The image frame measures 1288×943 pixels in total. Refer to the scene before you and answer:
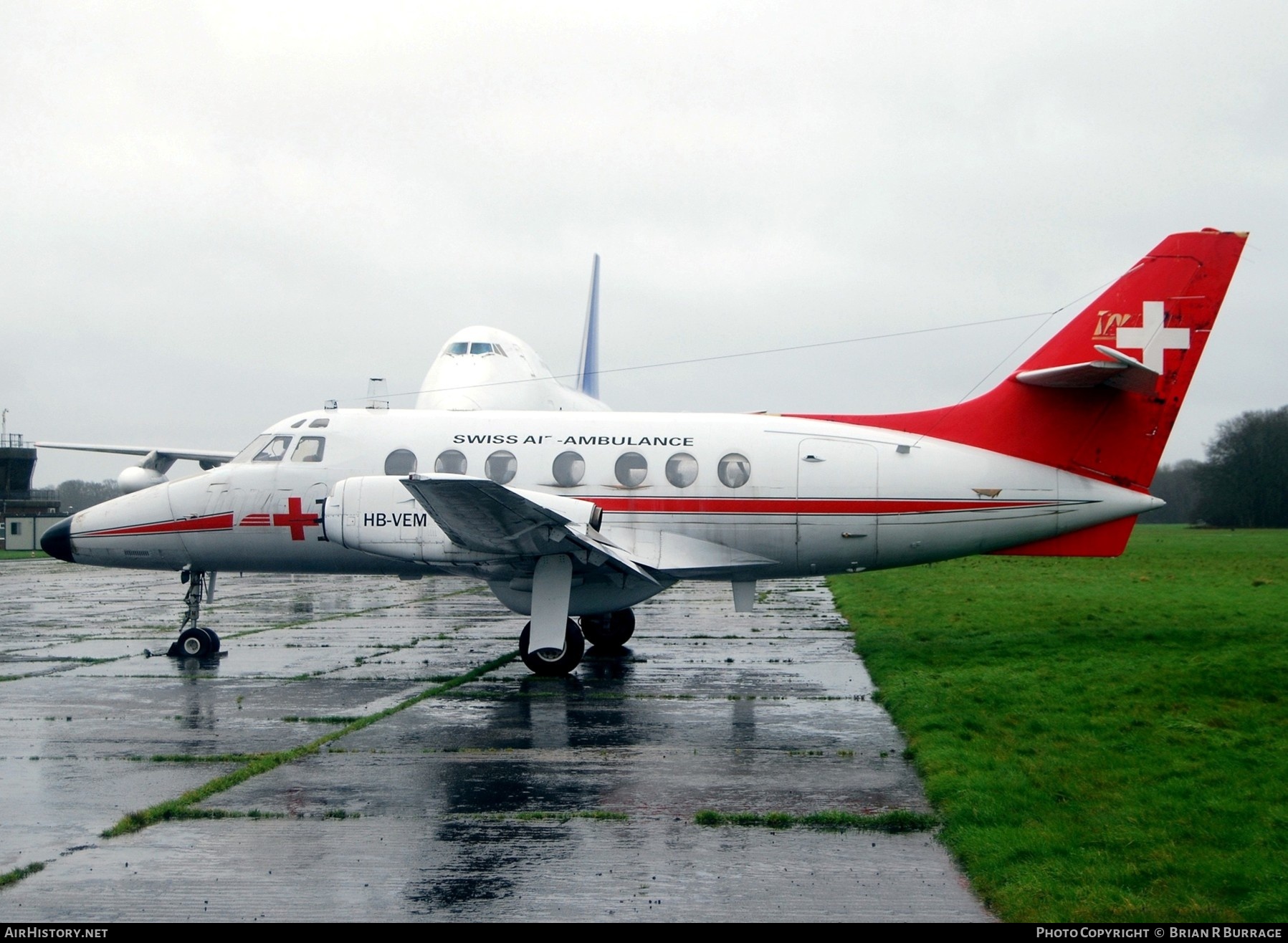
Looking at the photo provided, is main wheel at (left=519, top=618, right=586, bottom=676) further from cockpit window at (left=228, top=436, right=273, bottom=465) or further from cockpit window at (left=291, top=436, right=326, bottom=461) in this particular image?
cockpit window at (left=228, top=436, right=273, bottom=465)

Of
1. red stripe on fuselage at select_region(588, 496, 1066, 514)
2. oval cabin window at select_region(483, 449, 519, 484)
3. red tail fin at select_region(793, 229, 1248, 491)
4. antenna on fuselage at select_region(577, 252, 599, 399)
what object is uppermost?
antenna on fuselage at select_region(577, 252, 599, 399)

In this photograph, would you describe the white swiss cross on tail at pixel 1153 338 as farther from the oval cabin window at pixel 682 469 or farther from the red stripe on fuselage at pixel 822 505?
the oval cabin window at pixel 682 469

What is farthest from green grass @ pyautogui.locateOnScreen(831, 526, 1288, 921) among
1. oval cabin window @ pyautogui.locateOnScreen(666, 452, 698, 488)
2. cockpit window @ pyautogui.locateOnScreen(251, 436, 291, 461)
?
cockpit window @ pyautogui.locateOnScreen(251, 436, 291, 461)

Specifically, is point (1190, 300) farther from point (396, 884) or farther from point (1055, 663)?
point (396, 884)

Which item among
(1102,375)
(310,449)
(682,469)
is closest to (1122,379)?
(1102,375)

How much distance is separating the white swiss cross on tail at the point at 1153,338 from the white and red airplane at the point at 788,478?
19 millimetres

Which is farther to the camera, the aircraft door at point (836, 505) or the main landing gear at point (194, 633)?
the main landing gear at point (194, 633)

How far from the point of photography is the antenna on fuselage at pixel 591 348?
61.9 m

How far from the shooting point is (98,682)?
1334 cm

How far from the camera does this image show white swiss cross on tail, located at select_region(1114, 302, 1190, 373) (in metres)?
14.3

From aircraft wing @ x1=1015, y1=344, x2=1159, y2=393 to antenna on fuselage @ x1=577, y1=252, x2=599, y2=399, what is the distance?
155 ft

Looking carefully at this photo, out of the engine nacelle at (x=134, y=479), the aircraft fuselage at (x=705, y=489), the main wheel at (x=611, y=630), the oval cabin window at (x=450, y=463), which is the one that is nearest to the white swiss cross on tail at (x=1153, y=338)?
the aircraft fuselage at (x=705, y=489)

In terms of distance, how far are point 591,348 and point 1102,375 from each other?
5050 cm

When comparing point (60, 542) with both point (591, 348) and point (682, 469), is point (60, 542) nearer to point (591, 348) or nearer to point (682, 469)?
point (682, 469)
